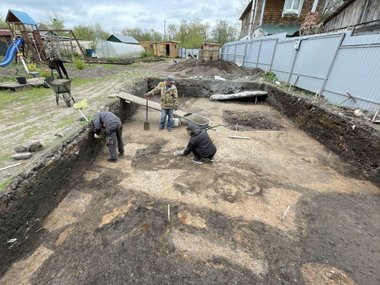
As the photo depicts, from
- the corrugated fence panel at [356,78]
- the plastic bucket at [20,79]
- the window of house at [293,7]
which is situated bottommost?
the plastic bucket at [20,79]

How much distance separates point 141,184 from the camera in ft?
13.4

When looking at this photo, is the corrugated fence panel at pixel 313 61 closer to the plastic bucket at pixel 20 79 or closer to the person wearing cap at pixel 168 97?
the person wearing cap at pixel 168 97

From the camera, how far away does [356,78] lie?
18.3 feet

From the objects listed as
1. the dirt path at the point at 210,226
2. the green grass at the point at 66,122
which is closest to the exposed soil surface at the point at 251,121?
the dirt path at the point at 210,226

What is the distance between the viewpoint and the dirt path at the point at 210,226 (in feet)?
8.33

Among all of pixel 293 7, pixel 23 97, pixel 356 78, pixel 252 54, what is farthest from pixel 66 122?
pixel 293 7

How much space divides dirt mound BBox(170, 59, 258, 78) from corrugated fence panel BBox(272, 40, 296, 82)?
7.92 ft

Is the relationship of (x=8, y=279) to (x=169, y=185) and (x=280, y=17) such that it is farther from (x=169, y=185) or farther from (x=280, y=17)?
(x=280, y=17)

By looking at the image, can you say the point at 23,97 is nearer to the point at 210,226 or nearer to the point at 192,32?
the point at 210,226

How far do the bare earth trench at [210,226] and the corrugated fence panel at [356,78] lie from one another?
179cm

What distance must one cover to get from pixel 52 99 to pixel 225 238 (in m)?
7.22

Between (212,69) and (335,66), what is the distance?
9149 mm

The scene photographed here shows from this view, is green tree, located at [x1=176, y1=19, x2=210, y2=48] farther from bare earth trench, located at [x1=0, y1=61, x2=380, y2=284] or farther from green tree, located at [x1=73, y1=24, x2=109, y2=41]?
bare earth trench, located at [x1=0, y1=61, x2=380, y2=284]

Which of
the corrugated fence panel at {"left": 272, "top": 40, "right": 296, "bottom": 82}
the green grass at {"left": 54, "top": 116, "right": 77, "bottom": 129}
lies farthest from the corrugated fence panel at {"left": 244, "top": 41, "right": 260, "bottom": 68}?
the green grass at {"left": 54, "top": 116, "right": 77, "bottom": 129}
